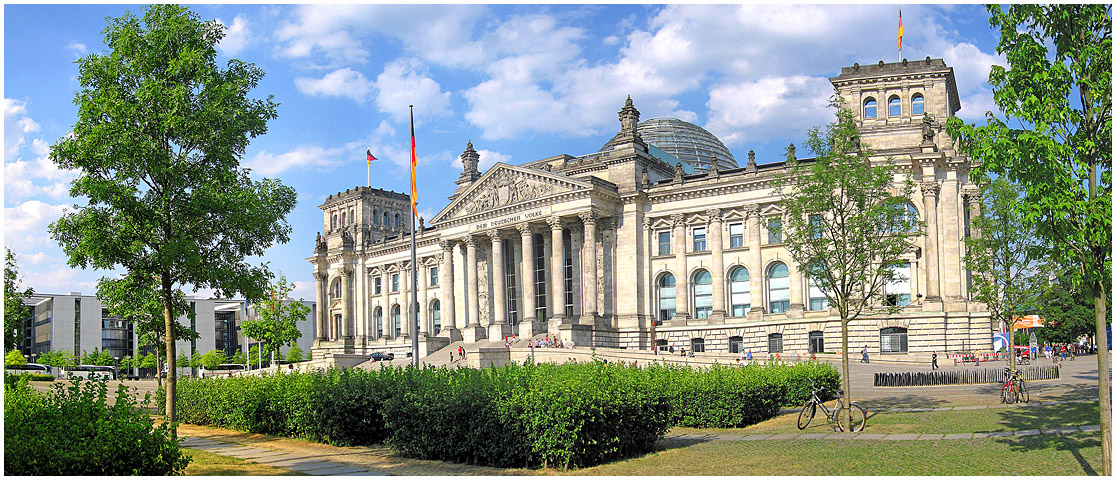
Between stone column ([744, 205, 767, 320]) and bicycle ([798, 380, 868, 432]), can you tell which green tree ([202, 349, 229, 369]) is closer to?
stone column ([744, 205, 767, 320])

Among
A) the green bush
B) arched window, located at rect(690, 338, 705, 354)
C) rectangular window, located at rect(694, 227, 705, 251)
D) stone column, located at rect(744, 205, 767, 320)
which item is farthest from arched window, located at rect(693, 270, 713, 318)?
the green bush

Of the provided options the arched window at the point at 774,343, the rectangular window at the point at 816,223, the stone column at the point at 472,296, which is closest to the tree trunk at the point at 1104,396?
the rectangular window at the point at 816,223

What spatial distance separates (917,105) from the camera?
6544cm

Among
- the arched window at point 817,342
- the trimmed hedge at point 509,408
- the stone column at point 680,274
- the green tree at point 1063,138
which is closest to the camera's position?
the green tree at point 1063,138

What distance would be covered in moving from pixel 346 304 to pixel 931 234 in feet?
215

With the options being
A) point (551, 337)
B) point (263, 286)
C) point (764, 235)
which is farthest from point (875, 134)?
point (263, 286)

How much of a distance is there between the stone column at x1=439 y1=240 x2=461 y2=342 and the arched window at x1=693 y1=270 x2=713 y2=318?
77.6 ft

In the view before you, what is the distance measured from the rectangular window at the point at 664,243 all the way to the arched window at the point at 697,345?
7579 mm

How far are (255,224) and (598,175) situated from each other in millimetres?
52607

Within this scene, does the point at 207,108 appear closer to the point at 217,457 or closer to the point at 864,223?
the point at 217,457

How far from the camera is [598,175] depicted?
76.4m

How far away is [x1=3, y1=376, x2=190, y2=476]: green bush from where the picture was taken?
46.5 feet

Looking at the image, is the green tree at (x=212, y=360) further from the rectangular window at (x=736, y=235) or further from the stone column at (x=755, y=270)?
the stone column at (x=755, y=270)

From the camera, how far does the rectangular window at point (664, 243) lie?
72688 mm
